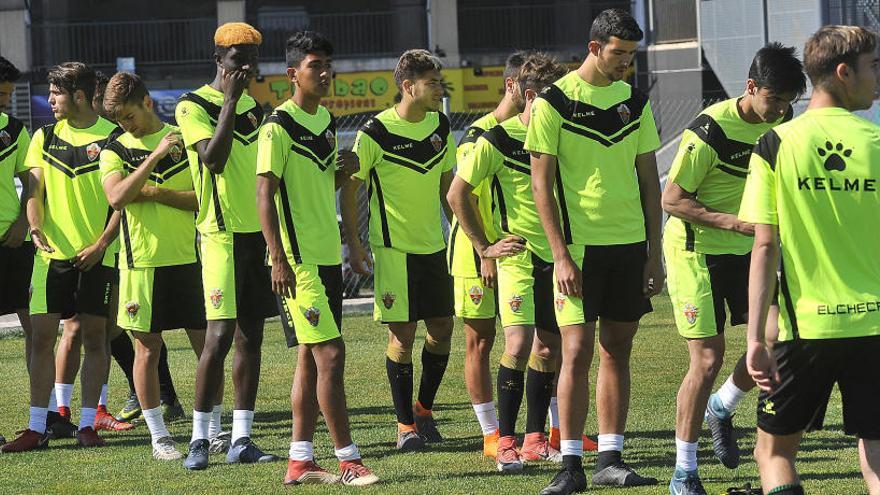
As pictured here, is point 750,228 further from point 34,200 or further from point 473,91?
point 473,91

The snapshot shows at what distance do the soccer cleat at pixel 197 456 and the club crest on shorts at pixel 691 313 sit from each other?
9.16 feet

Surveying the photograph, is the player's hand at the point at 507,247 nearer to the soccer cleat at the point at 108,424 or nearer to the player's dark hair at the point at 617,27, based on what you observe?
the player's dark hair at the point at 617,27

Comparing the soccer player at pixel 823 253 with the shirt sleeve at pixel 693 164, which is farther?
the shirt sleeve at pixel 693 164

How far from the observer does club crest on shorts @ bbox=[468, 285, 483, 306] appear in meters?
8.83

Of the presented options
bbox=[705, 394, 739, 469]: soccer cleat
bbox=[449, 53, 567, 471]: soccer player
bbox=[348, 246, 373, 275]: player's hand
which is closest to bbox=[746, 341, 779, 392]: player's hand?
bbox=[705, 394, 739, 469]: soccer cleat

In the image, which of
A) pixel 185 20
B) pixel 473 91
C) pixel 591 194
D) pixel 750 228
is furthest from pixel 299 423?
pixel 185 20

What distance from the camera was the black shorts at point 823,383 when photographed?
5.06m

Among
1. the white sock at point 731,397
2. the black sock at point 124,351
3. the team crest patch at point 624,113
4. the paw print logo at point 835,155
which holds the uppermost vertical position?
the team crest patch at point 624,113

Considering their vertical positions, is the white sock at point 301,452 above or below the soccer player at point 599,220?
below

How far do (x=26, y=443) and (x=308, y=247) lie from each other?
2852 millimetres

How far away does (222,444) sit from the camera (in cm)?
860

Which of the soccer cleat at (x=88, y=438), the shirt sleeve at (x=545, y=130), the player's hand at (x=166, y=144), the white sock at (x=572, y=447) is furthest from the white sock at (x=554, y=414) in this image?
the soccer cleat at (x=88, y=438)

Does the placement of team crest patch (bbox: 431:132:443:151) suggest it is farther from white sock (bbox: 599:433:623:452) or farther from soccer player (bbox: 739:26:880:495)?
soccer player (bbox: 739:26:880:495)

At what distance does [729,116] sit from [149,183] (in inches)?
138
